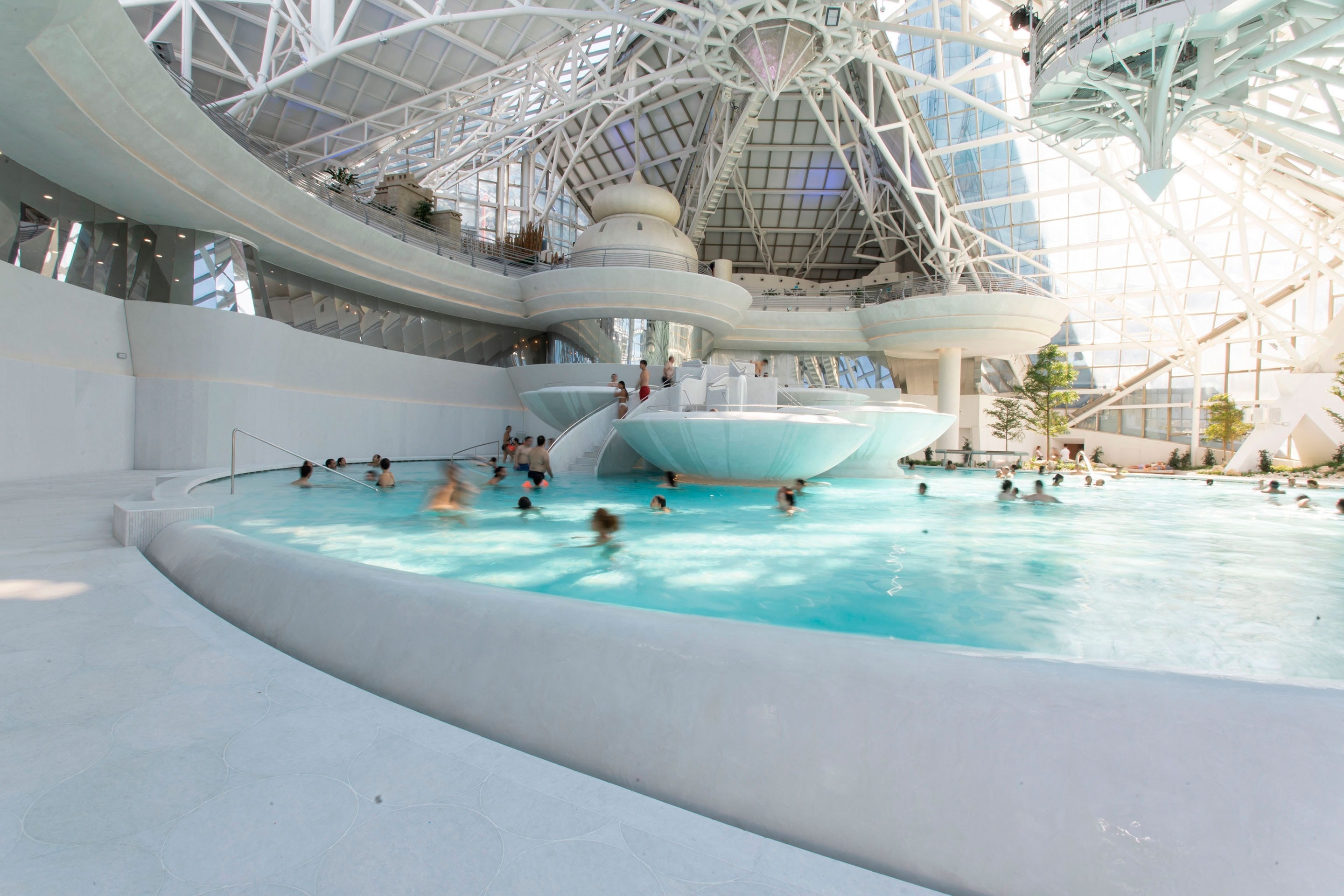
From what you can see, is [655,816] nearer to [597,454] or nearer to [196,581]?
[196,581]

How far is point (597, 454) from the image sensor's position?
19750 millimetres

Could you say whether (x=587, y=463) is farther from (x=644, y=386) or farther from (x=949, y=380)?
(x=949, y=380)

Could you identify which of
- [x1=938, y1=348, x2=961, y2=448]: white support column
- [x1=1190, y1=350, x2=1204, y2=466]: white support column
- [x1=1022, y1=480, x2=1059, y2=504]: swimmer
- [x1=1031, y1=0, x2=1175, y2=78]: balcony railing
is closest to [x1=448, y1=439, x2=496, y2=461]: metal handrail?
[x1=1022, y1=480, x2=1059, y2=504]: swimmer

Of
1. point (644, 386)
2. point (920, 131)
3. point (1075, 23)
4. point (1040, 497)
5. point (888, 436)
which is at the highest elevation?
point (920, 131)

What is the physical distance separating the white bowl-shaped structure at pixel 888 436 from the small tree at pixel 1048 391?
18.9 m

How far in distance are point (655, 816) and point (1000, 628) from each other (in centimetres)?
412

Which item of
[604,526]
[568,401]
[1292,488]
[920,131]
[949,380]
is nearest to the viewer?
[604,526]

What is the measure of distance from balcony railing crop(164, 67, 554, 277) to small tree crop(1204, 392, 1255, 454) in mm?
34780

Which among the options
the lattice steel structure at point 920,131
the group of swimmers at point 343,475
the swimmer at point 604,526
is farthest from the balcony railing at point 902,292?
the swimmer at point 604,526

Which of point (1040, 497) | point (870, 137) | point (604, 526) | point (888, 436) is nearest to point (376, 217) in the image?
point (888, 436)

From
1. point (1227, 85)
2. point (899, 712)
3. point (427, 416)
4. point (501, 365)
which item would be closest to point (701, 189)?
point (501, 365)

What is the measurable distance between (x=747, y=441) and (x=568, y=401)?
32.9ft

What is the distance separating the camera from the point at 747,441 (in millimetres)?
13961

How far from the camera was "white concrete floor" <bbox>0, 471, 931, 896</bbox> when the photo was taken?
5.28ft
